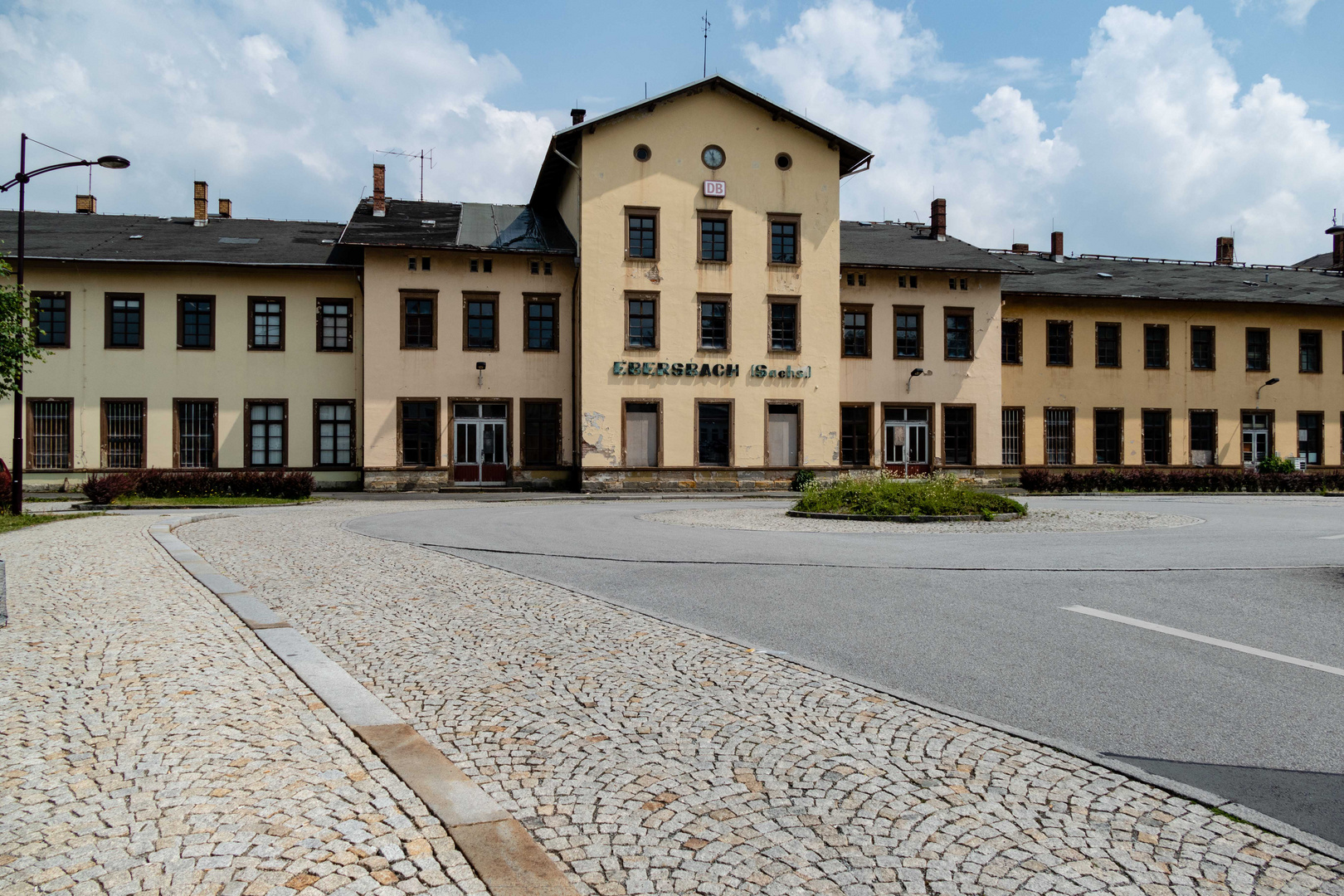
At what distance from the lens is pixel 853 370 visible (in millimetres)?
33656

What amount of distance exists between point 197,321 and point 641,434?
15.0m

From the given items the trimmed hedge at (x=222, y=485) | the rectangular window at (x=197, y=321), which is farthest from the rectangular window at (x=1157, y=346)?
the rectangular window at (x=197, y=321)

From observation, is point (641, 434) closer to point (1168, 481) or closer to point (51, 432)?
point (1168, 481)

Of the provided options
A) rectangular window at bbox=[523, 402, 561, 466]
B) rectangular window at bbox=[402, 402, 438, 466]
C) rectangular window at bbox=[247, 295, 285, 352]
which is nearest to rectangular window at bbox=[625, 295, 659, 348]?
rectangular window at bbox=[523, 402, 561, 466]

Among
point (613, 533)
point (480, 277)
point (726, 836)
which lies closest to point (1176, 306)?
point (480, 277)

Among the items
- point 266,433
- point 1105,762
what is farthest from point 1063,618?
point 266,433

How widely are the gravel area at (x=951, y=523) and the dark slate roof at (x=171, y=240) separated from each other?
18.5 meters

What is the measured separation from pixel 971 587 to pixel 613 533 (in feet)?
23.5

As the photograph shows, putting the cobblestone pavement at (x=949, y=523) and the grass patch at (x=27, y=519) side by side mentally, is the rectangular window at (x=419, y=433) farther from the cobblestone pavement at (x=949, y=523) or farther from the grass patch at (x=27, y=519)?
the cobblestone pavement at (x=949, y=523)

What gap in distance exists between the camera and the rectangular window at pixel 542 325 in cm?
3167

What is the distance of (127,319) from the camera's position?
30703mm

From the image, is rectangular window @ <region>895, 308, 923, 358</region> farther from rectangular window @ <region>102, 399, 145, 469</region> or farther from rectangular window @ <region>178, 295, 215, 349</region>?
rectangular window @ <region>102, 399, 145, 469</region>

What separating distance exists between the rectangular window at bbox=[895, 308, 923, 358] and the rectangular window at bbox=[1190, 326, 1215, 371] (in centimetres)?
1196

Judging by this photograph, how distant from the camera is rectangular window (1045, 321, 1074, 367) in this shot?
119 feet
